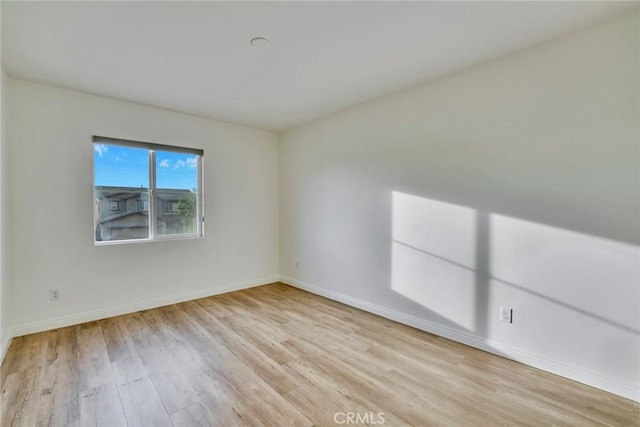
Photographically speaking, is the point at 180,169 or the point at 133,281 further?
the point at 180,169

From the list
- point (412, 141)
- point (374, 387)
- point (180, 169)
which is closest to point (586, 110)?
point (412, 141)

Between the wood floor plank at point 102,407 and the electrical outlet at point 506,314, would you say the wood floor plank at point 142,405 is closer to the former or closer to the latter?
the wood floor plank at point 102,407

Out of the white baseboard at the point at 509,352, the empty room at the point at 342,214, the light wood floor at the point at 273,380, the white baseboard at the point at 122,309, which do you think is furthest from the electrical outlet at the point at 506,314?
the white baseboard at the point at 122,309

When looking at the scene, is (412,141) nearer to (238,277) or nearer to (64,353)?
(238,277)

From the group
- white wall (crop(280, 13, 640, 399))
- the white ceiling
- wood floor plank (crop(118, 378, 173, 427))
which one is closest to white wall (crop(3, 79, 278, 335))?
the white ceiling

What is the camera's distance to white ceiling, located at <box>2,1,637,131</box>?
178cm

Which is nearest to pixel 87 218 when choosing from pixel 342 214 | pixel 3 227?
pixel 3 227

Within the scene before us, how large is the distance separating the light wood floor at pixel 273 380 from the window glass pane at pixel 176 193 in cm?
125

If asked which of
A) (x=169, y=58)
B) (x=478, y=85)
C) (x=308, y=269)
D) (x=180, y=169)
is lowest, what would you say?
(x=308, y=269)

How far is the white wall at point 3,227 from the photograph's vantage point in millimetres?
2373

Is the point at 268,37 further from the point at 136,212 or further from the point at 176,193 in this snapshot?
the point at 136,212

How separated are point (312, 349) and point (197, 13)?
2.66 meters

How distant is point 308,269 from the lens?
13.8 feet
